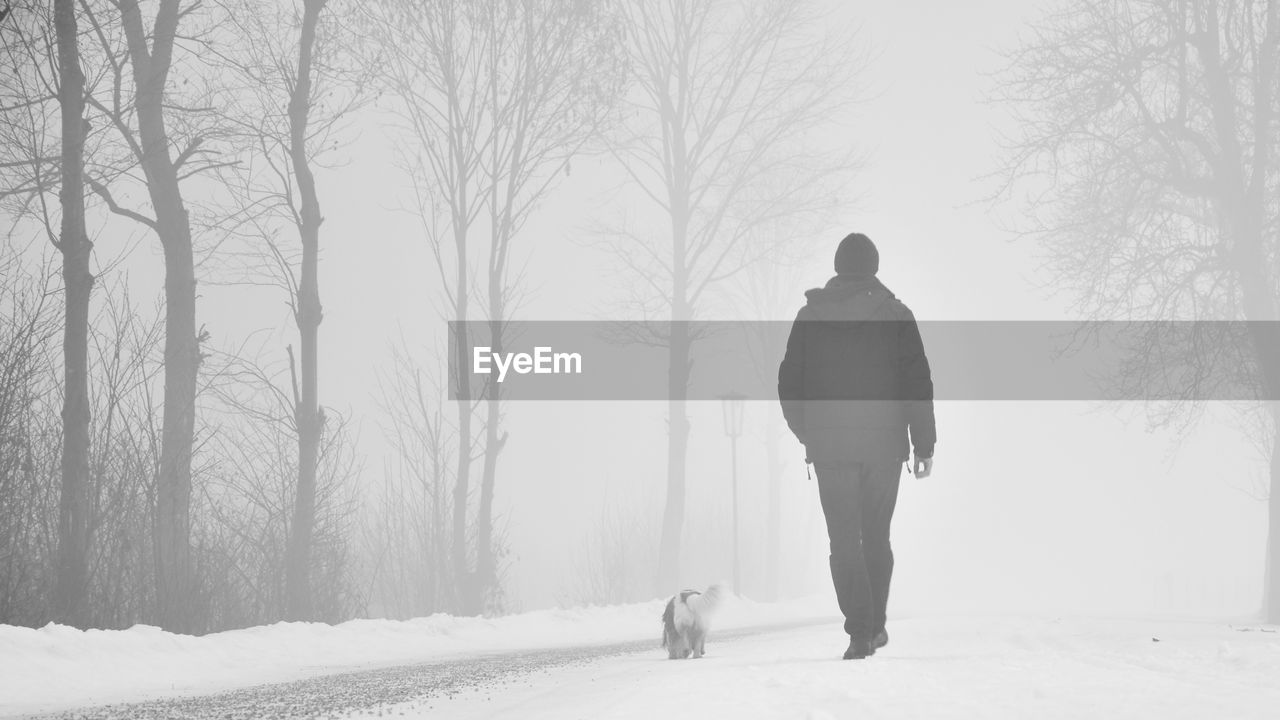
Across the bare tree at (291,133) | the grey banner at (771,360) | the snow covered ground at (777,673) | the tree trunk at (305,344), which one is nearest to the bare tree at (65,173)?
the snow covered ground at (777,673)

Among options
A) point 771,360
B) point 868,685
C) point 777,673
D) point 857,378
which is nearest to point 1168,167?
point 771,360

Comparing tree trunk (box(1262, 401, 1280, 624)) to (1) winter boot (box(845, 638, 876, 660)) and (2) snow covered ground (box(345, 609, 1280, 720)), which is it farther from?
(1) winter boot (box(845, 638, 876, 660))

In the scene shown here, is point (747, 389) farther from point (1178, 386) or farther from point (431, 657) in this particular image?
point (431, 657)

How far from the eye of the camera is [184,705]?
8.50 m

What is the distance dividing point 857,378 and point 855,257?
854mm

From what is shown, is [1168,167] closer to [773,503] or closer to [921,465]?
[921,465]

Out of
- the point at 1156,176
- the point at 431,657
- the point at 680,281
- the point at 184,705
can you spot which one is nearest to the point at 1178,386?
the point at 1156,176

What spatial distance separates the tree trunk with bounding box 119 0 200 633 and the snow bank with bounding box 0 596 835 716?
2804mm

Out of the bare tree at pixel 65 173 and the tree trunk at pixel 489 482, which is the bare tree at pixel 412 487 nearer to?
the tree trunk at pixel 489 482

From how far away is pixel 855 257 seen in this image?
29.1 feet

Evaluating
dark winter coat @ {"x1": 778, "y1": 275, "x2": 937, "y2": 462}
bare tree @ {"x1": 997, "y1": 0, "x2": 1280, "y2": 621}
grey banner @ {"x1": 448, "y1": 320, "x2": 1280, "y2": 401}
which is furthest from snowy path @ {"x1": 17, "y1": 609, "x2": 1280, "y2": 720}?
bare tree @ {"x1": 997, "y1": 0, "x2": 1280, "y2": 621}

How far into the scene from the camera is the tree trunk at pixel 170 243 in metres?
16.9

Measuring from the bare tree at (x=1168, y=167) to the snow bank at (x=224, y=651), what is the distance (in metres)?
10.3

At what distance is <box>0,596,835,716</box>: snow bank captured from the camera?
33.1 ft
